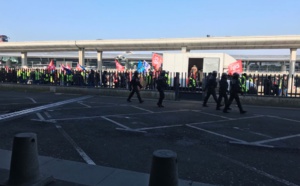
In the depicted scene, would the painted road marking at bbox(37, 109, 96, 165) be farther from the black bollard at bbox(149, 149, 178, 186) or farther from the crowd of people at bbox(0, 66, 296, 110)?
the crowd of people at bbox(0, 66, 296, 110)

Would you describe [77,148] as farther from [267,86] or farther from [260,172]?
[267,86]

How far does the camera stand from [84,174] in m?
4.79

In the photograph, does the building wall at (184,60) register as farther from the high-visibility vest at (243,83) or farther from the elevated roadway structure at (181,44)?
the elevated roadway structure at (181,44)

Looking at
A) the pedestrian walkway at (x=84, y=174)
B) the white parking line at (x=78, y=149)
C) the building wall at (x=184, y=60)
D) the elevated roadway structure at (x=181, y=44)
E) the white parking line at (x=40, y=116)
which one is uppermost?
the elevated roadway structure at (x=181, y=44)

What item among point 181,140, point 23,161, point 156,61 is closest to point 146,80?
point 156,61

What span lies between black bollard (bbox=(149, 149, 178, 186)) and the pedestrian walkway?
35.3 inches

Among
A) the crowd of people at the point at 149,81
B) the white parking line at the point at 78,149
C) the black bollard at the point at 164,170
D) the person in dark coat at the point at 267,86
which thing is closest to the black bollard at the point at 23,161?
the white parking line at the point at 78,149

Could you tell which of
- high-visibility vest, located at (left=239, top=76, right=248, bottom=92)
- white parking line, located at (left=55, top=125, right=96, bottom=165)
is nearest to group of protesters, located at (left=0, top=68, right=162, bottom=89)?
high-visibility vest, located at (left=239, top=76, right=248, bottom=92)

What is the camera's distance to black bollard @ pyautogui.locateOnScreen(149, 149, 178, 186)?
352 centimetres

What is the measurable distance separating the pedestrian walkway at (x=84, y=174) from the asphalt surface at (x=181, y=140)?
319 millimetres

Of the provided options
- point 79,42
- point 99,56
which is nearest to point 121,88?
point 79,42

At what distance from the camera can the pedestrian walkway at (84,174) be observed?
4.45 meters

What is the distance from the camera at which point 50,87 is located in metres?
20.3

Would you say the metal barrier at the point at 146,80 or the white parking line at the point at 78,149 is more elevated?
the metal barrier at the point at 146,80
